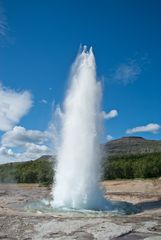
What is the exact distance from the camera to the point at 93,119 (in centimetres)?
3231

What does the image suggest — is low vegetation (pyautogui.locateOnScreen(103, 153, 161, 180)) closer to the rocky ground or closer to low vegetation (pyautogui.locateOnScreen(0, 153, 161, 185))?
low vegetation (pyautogui.locateOnScreen(0, 153, 161, 185))

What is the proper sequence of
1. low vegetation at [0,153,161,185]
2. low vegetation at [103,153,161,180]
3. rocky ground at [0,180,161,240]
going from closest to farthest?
rocky ground at [0,180,161,240] → low vegetation at [103,153,161,180] → low vegetation at [0,153,161,185]

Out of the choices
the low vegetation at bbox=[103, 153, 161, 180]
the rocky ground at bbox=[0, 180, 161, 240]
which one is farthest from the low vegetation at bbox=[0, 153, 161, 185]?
the rocky ground at bbox=[0, 180, 161, 240]

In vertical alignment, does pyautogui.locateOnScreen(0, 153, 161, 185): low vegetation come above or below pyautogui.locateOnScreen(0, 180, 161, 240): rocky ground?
Answer: above

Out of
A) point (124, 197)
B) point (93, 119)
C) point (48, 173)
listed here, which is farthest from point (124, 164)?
point (93, 119)

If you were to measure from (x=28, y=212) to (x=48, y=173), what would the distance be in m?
64.5

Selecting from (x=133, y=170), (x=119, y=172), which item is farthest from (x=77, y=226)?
(x=119, y=172)

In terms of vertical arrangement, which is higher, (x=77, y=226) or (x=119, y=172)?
(x=119, y=172)

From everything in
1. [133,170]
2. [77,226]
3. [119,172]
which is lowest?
[77,226]

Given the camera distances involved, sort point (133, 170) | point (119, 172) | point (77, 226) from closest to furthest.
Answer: point (77, 226) < point (133, 170) < point (119, 172)

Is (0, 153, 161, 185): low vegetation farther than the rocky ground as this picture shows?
Yes

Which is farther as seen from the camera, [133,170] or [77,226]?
[133,170]

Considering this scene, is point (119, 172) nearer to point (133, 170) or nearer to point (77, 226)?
point (133, 170)

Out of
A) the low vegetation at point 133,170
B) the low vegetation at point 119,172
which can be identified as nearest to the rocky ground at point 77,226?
the low vegetation at point 119,172
